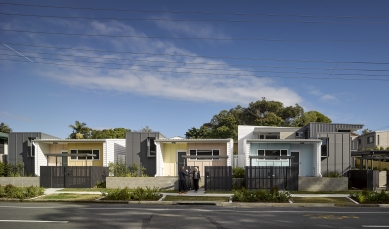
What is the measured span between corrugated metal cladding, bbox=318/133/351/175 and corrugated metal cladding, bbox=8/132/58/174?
72.6ft

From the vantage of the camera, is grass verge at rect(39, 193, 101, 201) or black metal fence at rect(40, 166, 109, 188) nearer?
grass verge at rect(39, 193, 101, 201)

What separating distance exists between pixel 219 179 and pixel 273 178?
10.9 ft

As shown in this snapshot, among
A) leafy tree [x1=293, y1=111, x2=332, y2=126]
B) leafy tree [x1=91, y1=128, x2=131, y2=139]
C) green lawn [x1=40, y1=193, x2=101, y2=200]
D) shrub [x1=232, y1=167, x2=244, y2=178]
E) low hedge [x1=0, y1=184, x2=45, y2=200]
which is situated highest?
leafy tree [x1=293, y1=111, x2=332, y2=126]

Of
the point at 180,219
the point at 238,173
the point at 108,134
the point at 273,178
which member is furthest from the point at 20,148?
the point at 108,134

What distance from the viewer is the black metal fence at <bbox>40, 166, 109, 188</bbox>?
26875mm

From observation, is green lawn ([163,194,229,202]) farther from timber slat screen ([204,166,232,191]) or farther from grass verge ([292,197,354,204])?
grass verge ([292,197,354,204])

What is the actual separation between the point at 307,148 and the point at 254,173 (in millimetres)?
6959

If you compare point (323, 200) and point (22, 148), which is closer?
point (323, 200)

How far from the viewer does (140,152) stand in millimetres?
30828

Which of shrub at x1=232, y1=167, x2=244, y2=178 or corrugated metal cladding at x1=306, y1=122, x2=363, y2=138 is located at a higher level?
corrugated metal cladding at x1=306, y1=122, x2=363, y2=138

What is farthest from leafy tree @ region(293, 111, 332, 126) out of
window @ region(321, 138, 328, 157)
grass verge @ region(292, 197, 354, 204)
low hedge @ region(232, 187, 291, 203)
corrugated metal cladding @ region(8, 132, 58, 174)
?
low hedge @ region(232, 187, 291, 203)

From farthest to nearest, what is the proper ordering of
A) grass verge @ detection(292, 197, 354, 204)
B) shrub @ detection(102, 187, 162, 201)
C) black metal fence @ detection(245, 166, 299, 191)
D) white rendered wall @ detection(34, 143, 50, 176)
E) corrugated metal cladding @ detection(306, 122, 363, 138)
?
corrugated metal cladding @ detection(306, 122, 363, 138) < white rendered wall @ detection(34, 143, 50, 176) < black metal fence @ detection(245, 166, 299, 191) < shrub @ detection(102, 187, 162, 201) < grass verge @ detection(292, 197, 354, 204)

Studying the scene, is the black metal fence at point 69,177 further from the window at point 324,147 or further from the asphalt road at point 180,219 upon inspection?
the window at point 324,147

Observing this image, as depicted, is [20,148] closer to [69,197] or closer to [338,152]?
[69,197]
